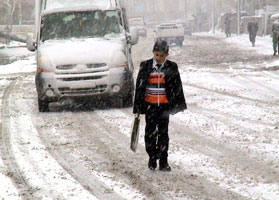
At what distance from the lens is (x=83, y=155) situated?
21.3ft

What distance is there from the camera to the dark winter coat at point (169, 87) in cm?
551

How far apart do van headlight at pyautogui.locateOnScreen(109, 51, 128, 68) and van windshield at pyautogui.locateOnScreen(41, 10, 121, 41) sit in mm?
954

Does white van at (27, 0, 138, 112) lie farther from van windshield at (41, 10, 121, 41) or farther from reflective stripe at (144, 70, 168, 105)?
reflective stripe at (144, 70, 168, 105)

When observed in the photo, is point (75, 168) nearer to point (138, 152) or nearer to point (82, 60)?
point (138, 152)

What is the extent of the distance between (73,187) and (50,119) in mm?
4201

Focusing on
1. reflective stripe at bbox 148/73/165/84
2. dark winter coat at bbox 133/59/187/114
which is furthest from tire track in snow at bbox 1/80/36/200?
→ reflective stripe at bbox 148/73/165/84

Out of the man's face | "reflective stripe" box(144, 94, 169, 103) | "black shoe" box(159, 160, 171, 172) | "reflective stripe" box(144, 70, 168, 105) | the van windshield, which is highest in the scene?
the van windshield

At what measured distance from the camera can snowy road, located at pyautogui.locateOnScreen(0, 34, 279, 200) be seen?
16.5 ft

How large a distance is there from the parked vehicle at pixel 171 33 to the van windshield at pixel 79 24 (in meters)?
22.7

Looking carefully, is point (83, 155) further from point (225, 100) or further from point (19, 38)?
point (19, 38)

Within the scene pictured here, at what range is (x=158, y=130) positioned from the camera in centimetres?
563

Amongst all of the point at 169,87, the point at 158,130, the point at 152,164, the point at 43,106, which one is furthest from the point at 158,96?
the point at 43,106

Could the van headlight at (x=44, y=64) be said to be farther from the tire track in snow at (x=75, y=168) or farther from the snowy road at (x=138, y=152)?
the tire track in snow at (x=75, y=168)

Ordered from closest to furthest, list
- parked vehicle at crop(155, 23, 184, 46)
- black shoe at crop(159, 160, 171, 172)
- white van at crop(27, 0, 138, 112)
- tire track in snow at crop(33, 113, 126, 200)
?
tire track in snow at crop(33, 113, 126, 200), black shoe at crop(159, 160, 171, 172), white van at crop(27, 0, 138, 112), parked vehicle at crop(155, 23, 184, 46)
